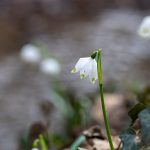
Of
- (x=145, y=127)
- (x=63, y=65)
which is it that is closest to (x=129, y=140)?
(x=145, y=127)

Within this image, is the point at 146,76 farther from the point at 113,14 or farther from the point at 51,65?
the point at 113,14

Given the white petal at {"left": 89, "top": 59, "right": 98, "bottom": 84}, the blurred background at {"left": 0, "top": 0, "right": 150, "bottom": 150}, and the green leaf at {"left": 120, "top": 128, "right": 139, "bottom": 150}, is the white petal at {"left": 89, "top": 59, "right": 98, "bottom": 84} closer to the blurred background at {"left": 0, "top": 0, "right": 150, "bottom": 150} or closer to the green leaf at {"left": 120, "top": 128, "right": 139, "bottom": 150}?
the green leaf at {"left": 120, "top": 128, "right": 139, "bottom": 150}

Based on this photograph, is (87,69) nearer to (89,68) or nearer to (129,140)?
(89,68)

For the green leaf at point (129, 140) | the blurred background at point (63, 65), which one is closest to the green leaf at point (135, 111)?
the green leaf at point (129, 140)

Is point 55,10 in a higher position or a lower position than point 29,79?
higher

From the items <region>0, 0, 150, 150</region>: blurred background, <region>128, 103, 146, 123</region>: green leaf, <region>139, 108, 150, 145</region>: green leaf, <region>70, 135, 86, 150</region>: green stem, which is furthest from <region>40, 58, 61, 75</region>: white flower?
<region>139, 108, 150, 145</region>: green leaf

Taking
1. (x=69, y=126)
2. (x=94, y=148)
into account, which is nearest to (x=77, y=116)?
(x=69, y=126)
